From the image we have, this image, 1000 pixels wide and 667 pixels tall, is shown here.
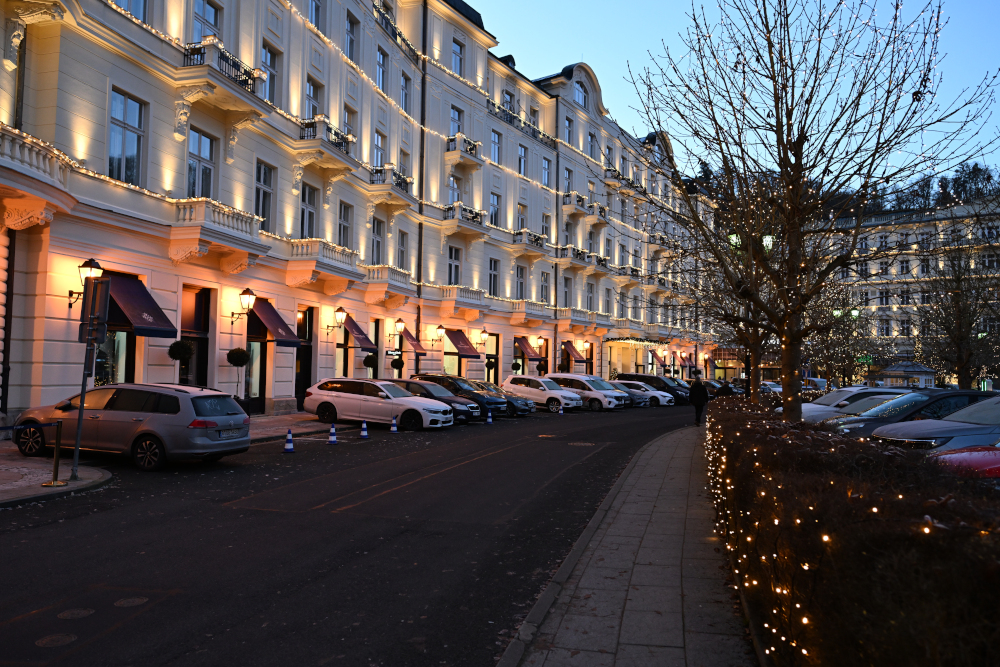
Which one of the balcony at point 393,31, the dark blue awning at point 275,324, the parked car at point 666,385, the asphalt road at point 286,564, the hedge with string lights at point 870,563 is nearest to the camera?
the hedge with string lights at point 870,563

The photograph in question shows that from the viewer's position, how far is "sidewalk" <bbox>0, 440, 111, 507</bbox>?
9.43 meters

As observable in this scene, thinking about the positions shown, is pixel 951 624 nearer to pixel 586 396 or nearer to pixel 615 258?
pixel 586 396

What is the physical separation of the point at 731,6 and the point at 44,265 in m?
15.4

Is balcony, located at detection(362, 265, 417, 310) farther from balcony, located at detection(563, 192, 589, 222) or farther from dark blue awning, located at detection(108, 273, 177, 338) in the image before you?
balcony, located at detection(563, 192, 589, 222)

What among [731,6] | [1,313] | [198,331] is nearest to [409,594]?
[731,6]

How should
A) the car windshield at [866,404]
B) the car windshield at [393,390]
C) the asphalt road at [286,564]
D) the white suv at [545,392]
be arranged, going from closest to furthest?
the asphalt road at [286,564]
the car windshield at [866,404]
the car windshield at [393,390]
the white suv at [545,392]

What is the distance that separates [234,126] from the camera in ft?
71.2

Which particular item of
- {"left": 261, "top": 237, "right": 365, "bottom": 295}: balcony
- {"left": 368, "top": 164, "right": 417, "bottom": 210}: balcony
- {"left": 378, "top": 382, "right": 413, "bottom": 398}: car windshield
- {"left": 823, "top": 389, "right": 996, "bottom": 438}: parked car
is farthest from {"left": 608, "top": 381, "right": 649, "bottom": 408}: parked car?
{"left": 823, "top": 389, "right": 996, "bottom": 438}: parked car

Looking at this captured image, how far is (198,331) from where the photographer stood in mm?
21250

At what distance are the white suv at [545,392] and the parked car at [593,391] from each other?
2.41ft

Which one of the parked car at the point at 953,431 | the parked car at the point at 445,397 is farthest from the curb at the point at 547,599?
the parked car at the point at 445,397

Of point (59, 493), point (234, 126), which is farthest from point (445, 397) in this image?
point (59, 493)

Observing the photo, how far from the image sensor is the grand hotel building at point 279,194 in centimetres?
1593

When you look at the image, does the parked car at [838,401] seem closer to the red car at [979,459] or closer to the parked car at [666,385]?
the red car at [979,459]
